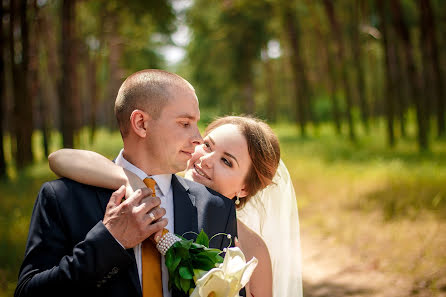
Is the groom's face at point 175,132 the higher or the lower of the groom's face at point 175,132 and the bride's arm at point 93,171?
the higher

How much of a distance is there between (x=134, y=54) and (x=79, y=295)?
28.7 metres

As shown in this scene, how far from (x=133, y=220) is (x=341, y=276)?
4.89 m

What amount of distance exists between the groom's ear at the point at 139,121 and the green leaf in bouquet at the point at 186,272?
0.77 m

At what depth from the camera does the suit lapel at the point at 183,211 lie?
7.86 feet

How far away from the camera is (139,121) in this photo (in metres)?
2.42

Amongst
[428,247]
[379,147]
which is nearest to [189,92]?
[428,247]

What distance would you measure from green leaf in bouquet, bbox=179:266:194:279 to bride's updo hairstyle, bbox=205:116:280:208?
142 cm

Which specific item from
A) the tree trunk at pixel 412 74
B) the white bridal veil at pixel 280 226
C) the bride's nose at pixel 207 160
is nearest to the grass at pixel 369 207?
the tree trunk at pixel 412 74

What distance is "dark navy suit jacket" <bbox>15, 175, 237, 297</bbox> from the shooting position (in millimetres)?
1971

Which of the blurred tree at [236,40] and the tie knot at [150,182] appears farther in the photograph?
the blurred tree at [236,40]

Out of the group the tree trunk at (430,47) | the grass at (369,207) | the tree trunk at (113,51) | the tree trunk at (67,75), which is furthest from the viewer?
the tree trunk at (113,51)

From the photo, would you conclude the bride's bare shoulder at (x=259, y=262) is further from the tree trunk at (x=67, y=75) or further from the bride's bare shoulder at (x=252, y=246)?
the tree trunk at (x=67, y=75)

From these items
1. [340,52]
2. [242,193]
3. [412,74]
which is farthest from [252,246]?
[340,52]

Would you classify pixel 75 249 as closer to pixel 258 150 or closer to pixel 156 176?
pixel 156 176
